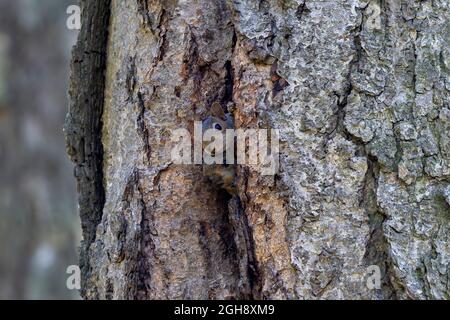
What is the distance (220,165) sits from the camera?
1.84 metres

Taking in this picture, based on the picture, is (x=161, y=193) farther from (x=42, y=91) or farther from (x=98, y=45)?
(x=42, y=91)

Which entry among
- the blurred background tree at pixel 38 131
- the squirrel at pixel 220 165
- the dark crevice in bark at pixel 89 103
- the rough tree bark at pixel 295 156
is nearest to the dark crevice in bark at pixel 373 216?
the rough tree bark at pixel 295 156

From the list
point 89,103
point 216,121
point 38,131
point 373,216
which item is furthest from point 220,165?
point 38,131

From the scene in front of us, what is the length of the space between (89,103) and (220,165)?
48cm

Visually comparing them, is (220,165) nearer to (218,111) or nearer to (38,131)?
(218,111)

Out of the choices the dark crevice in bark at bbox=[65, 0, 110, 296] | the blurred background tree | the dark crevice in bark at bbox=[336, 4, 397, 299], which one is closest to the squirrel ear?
the dark crevice in bark at bbox=[336, 4, 397, 299]

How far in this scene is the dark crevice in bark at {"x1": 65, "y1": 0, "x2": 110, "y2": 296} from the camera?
6.97 ft

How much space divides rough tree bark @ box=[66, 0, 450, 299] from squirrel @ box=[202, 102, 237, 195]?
29 millimetres

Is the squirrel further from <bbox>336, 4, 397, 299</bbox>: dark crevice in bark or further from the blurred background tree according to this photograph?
the blurred background tree

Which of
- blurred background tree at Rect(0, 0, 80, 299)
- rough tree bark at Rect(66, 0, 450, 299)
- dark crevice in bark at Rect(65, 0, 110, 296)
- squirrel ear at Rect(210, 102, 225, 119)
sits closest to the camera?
rough tree bark at Rect(66, 0, 450, 299)

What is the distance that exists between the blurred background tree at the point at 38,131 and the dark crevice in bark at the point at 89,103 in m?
2.15

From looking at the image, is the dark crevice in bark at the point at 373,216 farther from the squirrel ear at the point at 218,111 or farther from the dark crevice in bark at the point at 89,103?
the dark crevice in bark at the point at 89,103

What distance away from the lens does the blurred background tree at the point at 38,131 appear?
4250 mm

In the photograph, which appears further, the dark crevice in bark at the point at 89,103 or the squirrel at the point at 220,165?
the dark crevice in bark at the point at 89,103
